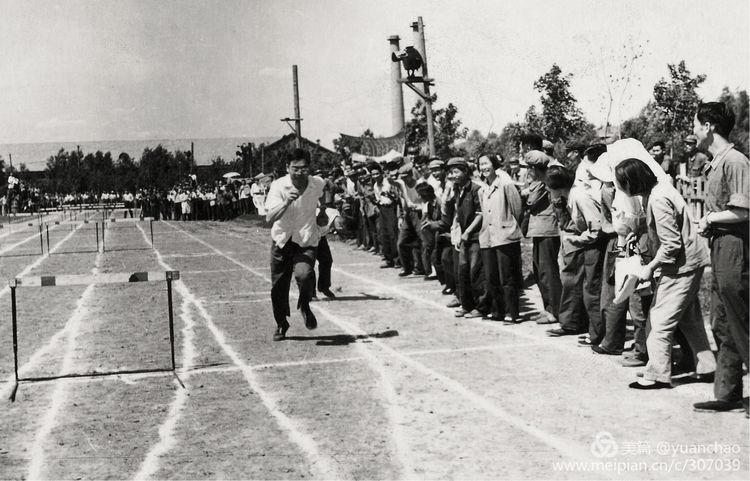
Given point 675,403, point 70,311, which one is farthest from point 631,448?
point 70,311

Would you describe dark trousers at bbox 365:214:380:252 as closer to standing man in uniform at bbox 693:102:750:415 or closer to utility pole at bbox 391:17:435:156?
utility pole at bbox 391:17:435:156

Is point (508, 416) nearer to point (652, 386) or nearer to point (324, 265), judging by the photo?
point (652, 386)

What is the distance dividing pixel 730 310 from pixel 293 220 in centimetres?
486

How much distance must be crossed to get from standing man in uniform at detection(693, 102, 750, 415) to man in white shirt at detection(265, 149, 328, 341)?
445cm

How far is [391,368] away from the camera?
7.94 meters

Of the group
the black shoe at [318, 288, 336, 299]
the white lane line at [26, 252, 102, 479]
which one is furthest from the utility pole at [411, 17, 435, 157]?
the white lane line at [26, 252, 102, 479]

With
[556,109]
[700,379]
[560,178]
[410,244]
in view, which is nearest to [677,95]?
[556,109]

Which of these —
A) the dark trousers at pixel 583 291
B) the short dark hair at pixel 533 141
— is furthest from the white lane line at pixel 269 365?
the short dark hair at pixel 533 141

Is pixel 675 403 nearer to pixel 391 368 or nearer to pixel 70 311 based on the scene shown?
pixel 391 368

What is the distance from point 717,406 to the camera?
19.9 ft

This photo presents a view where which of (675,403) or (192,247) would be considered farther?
(192,247)

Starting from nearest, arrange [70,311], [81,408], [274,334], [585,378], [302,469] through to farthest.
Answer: [302,469] → [81,408] → [585,378] → [274,334] → [70,311]

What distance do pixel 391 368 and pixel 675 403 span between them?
8.38 ft

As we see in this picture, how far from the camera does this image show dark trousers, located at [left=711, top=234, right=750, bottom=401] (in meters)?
5.78
